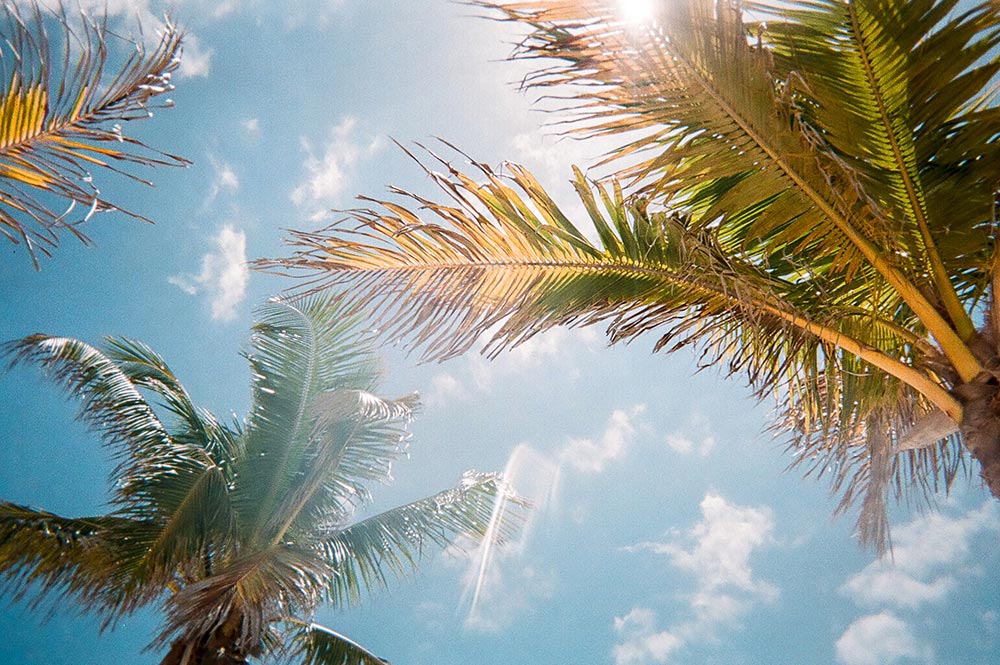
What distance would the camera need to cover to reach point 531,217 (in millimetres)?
3172

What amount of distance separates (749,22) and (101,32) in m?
2.36

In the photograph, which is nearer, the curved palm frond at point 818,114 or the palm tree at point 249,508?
the curved palm frond at point 818,114

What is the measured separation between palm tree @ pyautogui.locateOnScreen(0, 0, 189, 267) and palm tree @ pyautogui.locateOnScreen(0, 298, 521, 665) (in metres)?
5.51

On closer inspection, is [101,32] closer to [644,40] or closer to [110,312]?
[644,40]

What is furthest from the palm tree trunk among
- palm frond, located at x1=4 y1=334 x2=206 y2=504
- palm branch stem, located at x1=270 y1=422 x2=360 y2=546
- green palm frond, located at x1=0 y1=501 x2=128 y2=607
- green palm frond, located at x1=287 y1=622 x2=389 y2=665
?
green palm frond, located at x1=0 y1=501 x2=128 y2=607

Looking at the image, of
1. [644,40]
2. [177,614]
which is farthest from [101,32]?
[177,614]

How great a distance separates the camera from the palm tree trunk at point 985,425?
2701 millimetres

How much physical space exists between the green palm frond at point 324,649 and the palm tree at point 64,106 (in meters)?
7.82

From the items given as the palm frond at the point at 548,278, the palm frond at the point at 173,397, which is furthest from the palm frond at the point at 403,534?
the palm frond at the point at 548,278

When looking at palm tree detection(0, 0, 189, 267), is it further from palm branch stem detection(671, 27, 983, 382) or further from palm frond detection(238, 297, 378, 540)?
palm frond detection(238, 297, 378, 540)

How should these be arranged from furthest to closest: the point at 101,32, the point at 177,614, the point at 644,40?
the point at 177,614, the point at 644,40, the point at 101,32

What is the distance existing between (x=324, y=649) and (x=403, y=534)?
1.73 meters

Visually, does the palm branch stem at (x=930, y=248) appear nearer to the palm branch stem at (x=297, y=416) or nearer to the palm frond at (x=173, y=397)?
the palm branch stem at (x=297, y=416)

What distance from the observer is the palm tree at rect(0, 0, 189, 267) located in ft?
5.28
